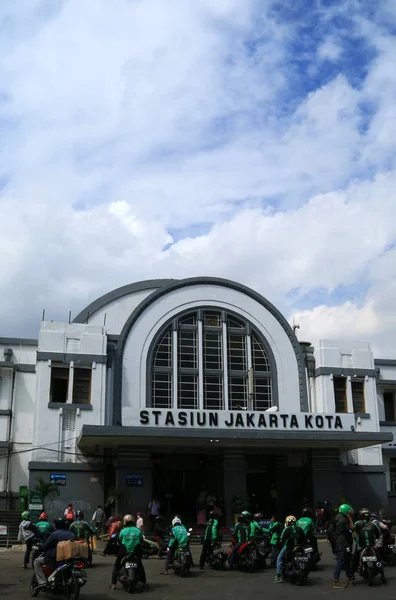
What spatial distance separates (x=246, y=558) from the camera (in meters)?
17.7

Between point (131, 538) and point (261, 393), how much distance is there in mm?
16732

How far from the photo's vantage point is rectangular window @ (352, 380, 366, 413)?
107ft

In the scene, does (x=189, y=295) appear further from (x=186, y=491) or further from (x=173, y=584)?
(x=173, y=584)

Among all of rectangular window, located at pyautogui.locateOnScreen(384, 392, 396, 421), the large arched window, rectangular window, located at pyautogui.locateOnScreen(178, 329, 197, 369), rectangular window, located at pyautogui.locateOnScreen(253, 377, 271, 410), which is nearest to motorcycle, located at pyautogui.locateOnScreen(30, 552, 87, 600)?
the large arched window

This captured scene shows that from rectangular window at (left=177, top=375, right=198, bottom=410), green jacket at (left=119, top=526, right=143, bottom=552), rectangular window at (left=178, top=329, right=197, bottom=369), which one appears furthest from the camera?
rectangular window at (left=178, top=329, right=197, bottom=369)

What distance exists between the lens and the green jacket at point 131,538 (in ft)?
50.9

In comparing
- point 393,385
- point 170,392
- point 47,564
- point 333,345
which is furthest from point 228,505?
point 47,564

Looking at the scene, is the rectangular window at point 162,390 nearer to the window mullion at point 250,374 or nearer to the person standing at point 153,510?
the window mullion at point 250,374

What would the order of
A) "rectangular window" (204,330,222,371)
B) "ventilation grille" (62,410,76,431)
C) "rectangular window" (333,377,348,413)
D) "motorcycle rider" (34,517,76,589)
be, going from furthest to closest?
"rectangular window" (333,377,348,413), "rectangular window" (204,330,222,371), "ventilation grille" (62,410,76,431), "motorcycle rider" (34,517,76,589)

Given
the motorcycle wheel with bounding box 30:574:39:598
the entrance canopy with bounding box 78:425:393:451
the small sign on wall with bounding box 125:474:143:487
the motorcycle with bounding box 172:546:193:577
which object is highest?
the entrance canopy with bounding box 78:425:393:451

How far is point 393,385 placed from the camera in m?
34.9

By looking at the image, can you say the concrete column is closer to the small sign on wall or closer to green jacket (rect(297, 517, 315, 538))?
the small sign on wall

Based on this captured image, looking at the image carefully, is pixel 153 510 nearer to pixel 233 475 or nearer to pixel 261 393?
pixel 233 475

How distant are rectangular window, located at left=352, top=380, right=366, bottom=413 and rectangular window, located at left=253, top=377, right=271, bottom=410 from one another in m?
4.14
